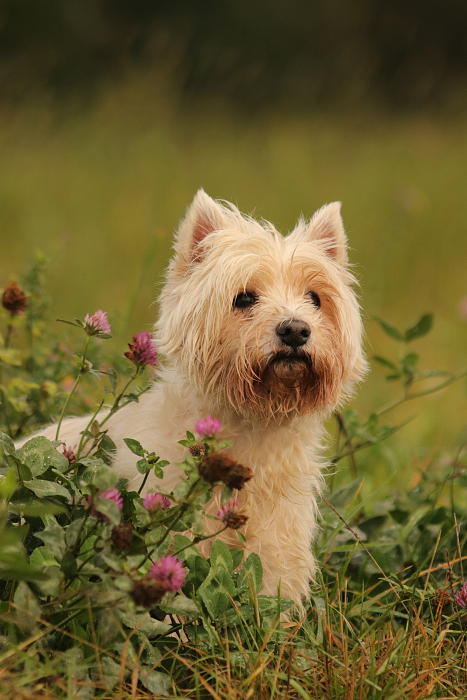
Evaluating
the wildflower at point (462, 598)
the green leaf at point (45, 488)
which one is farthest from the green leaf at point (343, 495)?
the green leaf at point (45, 488)

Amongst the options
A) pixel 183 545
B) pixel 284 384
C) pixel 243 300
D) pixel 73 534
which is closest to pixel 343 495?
pixel 284 384

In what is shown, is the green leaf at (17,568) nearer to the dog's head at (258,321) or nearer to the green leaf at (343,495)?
the dog's head at (258,321)

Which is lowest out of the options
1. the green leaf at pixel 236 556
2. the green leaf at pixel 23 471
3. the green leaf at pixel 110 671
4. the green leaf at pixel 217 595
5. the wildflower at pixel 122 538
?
the green leaf at pixel 110 671

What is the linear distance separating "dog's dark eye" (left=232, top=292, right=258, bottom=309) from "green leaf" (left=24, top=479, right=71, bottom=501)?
87 cm

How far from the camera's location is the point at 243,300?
97.5 inches

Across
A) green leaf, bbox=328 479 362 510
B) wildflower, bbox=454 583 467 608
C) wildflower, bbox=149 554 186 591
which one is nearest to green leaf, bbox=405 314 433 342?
green leaf, bbox=328 479 362 510

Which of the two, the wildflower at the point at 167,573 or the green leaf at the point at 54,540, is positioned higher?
the wildflower at the point at 167,573

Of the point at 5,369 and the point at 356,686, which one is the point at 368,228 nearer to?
the point at 5,369

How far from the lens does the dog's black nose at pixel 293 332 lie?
7.35 ft

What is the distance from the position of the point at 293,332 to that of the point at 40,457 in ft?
2.76

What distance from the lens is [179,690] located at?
6.11ft

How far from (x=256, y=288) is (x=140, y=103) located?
22.0 ft

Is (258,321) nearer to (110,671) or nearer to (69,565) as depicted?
(69,565)

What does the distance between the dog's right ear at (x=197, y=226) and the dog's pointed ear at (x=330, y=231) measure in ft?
1.14
